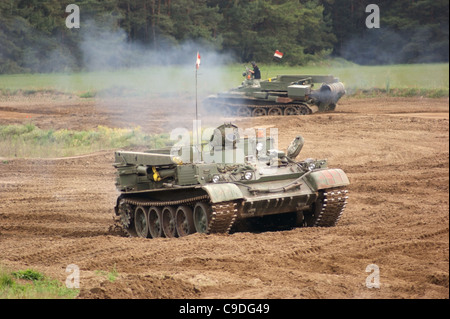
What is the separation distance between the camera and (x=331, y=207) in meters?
11.5

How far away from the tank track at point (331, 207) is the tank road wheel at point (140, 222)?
2991 mm

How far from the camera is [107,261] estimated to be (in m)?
9.82

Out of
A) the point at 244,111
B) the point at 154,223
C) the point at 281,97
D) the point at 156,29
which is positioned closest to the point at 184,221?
the point at 154,223

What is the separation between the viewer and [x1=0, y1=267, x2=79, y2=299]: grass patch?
7828 mm

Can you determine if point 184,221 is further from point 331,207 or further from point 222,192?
point 331,207

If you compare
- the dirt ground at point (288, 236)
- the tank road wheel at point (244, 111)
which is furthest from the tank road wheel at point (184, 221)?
the tank road wheel at point (244, 111)

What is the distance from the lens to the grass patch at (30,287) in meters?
7.83

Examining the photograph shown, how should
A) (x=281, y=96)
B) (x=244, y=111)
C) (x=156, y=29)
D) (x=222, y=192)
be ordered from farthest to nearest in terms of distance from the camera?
(x=244, y=111)
(x=281, y=96)
(x=156, y=29)
(x=222, y=192)

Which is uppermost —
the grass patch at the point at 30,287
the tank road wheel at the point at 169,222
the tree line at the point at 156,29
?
the tree line at the point at 156,29

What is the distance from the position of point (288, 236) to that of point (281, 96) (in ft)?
56.9

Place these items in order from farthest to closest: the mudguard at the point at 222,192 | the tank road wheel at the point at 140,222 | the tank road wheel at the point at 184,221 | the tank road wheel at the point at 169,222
→ the tank road wheel at the point at 140,222, the tank road wheel at the point at 169,222, the tank road wheel at the point at 184,221, the mudguard at the point at 222,192

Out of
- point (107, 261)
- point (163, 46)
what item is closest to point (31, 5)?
point (163, 46)

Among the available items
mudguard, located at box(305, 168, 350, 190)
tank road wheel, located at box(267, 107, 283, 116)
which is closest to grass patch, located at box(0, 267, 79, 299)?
mudguard, located at box(305, 168, 350, 190)

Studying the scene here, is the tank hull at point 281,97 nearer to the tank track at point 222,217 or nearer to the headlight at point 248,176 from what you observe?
the headlight at point 248,176
